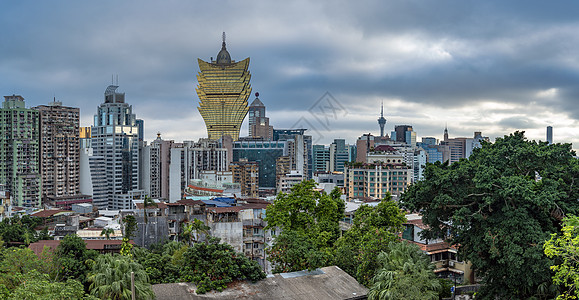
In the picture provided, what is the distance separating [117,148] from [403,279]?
9799 cm

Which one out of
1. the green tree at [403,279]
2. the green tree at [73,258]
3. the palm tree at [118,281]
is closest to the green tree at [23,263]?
the green tree at [73,258]

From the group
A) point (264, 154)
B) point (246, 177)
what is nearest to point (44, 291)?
point (246, 177)

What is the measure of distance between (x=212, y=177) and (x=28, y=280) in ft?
254

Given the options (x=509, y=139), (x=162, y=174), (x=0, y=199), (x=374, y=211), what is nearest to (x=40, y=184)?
(x=162, y=174)

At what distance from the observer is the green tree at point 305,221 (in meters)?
22.6

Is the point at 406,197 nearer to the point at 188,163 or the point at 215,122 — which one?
Result: the point at 188,163

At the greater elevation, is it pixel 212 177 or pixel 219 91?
pixel 219 91

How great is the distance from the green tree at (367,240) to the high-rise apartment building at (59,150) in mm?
77476

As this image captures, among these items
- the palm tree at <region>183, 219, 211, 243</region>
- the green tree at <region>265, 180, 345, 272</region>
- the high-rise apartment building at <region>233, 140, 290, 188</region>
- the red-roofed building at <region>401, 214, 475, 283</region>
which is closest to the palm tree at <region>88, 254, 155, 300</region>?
the green tree at <region>265, 180, 345, 272</region>

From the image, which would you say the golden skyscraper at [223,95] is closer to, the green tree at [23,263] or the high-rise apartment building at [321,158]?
the high-rise apartment building at [321,158]

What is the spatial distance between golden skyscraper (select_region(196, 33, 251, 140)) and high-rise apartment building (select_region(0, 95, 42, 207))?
77.6 meters

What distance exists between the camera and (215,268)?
18594 millimetres

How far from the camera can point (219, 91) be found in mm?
158750

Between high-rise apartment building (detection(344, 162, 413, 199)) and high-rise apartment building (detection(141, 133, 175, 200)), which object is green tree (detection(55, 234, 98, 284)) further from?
high-rise apartment building (detection(141, 133, 175, 200))
